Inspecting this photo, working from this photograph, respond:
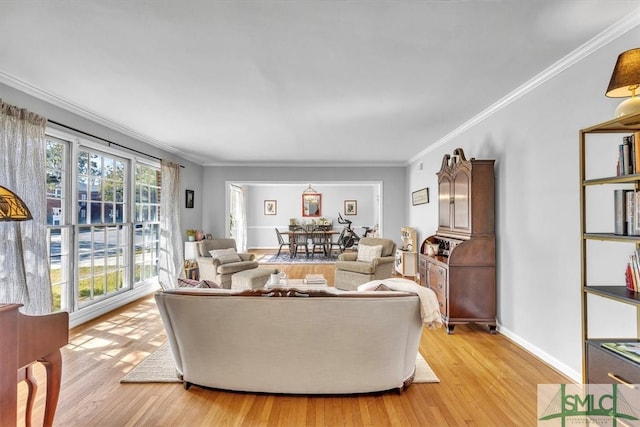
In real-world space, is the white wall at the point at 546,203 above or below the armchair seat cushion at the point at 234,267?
above

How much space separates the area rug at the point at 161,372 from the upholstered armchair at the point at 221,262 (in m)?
2.04

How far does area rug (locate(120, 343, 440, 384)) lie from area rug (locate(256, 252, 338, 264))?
547cm

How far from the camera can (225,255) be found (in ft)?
17.2

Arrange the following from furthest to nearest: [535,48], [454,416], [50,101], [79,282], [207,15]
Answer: [79,282], [50,101], [535,48], [454,416], [207,15]

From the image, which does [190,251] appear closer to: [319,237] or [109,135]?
[109,135]

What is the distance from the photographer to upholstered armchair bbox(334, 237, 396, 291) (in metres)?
4.93

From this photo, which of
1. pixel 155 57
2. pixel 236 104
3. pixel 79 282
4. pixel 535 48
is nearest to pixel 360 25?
pixel 535 48

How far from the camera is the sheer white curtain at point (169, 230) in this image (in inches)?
210

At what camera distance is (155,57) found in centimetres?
238

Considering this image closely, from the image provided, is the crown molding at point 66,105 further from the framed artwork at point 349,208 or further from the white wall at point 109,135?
the framed artwork at point 349,208

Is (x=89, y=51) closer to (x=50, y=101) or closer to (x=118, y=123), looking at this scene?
(x=50, y=101)

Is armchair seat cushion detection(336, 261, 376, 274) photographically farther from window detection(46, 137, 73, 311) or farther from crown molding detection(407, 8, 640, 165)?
window detection(46, 137, 73, 311)

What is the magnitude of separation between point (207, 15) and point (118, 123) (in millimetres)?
3005

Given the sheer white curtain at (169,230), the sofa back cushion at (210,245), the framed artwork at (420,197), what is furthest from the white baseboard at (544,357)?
the sheer white curtain at (169,230)
